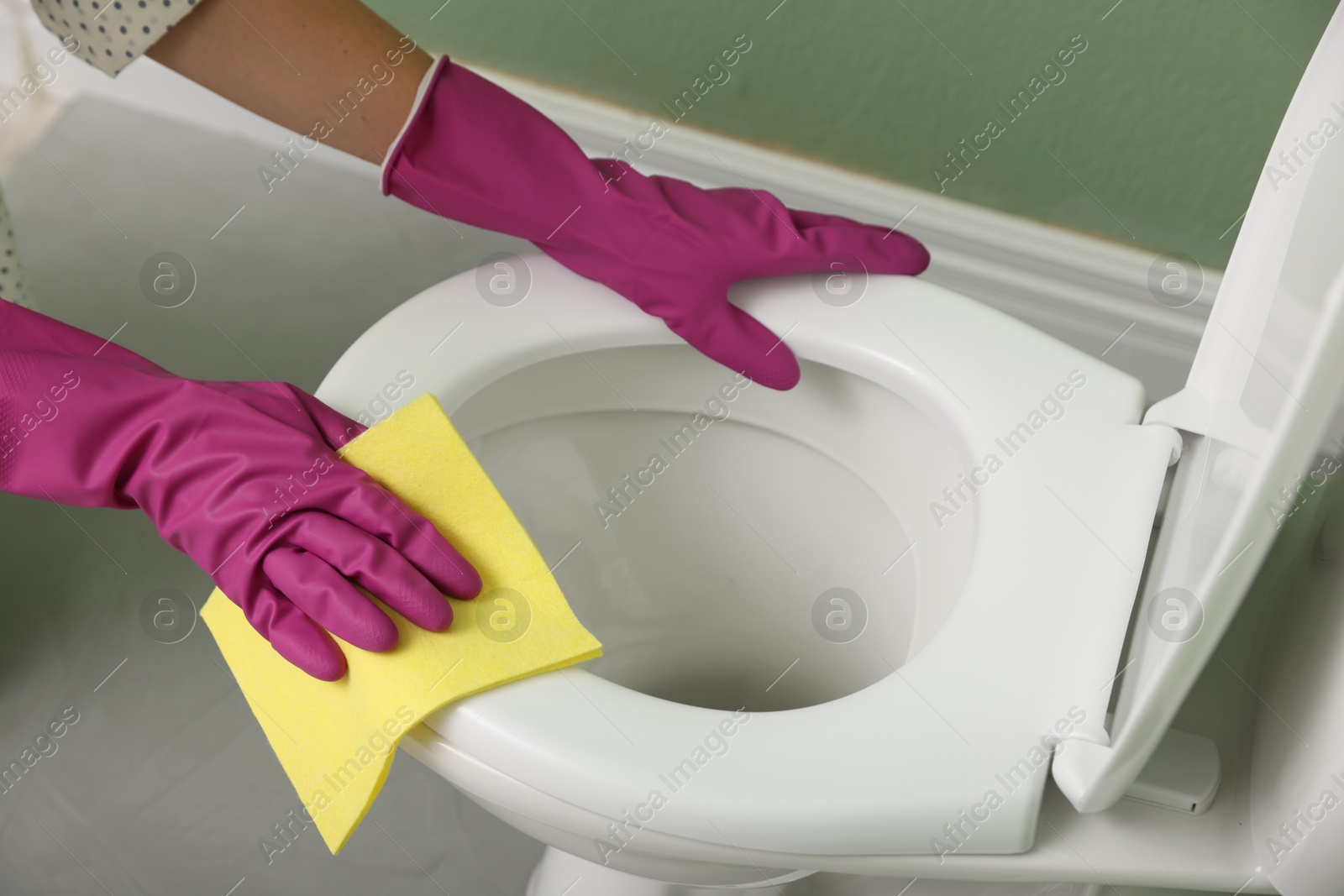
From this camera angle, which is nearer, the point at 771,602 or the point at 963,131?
the point at 771,602

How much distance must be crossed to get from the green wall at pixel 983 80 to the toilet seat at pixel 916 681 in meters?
0.53

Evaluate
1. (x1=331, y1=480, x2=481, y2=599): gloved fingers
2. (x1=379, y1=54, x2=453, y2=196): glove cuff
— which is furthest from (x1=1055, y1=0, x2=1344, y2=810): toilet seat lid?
(x1=379, y1=54, x2=453, y2=196): glove cuff

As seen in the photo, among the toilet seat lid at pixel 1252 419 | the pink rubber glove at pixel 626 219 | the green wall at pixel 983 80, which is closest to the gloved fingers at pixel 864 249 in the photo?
the pink rubber glove at pixel 626 219

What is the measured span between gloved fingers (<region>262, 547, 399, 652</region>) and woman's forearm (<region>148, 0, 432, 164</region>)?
0.34 meters

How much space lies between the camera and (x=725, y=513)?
2.70 feet

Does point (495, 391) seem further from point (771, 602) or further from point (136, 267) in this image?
point (136, 267)

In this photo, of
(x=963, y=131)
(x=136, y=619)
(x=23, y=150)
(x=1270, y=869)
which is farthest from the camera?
(x=23, y=150)

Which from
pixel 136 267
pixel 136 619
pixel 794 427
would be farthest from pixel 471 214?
pixel 136 267

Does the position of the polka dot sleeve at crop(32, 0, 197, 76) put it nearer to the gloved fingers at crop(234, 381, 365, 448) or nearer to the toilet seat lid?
the gloved fingers at crop(234, 381, 365, 448)

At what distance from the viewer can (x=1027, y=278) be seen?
4.19 feet

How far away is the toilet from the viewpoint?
493 mm

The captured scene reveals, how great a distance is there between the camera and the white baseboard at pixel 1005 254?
1.25 metres

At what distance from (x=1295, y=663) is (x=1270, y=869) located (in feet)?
0.34

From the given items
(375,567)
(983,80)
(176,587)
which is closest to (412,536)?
(375,567)
